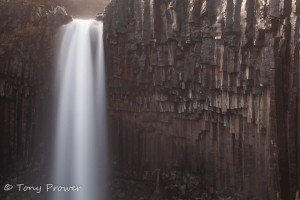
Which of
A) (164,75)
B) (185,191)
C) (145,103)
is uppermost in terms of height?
(164,75)

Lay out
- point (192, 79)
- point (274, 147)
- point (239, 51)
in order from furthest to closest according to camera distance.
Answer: point (192, 79), point (239, 51), point (274, 147)

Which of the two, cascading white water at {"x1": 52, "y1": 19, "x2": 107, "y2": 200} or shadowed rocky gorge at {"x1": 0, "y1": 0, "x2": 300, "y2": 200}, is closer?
shadowed rocky gorge at {"x1": 0, "y1": 0, "x2": 300, "y2": 200}

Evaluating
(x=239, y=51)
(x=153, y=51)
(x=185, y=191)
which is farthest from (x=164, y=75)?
(x=185, y=191)

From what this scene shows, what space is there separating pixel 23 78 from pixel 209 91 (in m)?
9.53

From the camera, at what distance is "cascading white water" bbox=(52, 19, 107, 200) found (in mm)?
21188

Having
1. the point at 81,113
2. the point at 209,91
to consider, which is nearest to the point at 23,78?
the point at 81,113

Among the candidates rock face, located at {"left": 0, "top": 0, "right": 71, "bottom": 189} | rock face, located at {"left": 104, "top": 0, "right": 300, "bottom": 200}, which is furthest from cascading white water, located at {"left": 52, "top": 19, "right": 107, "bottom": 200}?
rock face, located at {"left": 0, "top": 0, "right": 71, "bottom": 189}

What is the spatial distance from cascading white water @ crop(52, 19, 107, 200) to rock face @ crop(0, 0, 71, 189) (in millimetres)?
867

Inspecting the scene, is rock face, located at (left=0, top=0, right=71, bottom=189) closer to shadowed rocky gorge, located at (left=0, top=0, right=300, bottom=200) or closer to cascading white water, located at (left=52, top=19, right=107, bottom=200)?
shadowed rocky gorge, located at (left=0, top=0, right=300, bottom=200)

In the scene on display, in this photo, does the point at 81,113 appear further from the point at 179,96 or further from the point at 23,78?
the point at 179,96

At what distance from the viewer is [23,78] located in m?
21.2

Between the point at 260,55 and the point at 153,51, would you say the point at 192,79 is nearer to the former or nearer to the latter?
the point at 153,51

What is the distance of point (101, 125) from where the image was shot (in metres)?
21.7

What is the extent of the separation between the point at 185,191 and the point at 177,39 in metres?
6.83
